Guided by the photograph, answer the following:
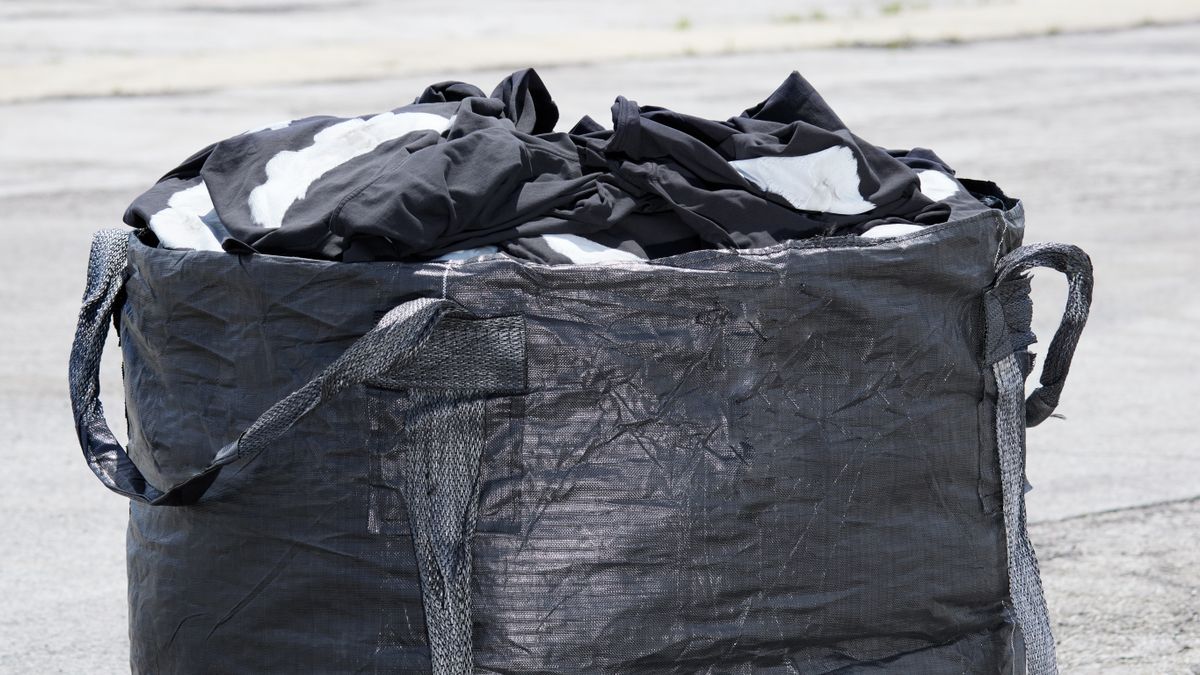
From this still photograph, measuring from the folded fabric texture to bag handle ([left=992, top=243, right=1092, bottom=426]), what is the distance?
0.47 feet

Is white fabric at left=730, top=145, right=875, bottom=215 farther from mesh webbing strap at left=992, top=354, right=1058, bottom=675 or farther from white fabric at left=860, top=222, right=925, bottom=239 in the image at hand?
mesh webbing strap at left=992, top=354, right=1058, bottom=675

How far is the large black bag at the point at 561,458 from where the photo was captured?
6.30 ft

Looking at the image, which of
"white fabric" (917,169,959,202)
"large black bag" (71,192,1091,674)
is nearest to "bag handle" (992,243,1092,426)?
"large black bag" (71,192,1091,674)

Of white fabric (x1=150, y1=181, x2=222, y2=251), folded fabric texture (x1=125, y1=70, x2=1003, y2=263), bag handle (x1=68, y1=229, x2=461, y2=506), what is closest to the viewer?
bag handle (x1=68, y1=229, x2=461, y2=506)

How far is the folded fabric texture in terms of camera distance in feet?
6.56

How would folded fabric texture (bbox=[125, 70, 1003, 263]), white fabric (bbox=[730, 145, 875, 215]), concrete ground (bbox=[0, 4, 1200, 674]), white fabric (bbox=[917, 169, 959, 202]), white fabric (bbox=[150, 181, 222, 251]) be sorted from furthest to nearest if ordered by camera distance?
concrete ground (bbox=[0, 4, 1200, 674]), white fabric (bbox=[917, 169, 959, 202]), white fabric (bbox=[730, 145, 875, 215]), white fabric (bbox=[150, 181, 222, 251]), folded fabric texture (bbox=[125, 70, 1003, 263])

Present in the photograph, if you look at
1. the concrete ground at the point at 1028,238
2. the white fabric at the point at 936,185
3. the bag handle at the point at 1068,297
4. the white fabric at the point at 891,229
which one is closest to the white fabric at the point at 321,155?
the white fabric at the point at 891,229

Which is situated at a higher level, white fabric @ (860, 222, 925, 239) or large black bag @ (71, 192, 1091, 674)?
white fabric @ (860, 222, 925, 239)

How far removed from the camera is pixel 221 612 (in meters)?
2.03

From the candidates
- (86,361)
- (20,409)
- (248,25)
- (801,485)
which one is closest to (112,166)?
(20,409)

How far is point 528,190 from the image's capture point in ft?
6.96

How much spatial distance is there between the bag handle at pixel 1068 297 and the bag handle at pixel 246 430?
0.80 meters

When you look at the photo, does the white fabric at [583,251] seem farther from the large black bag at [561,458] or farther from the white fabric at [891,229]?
the white fabric at [891,229]

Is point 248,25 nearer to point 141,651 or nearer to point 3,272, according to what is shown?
point 3,272
